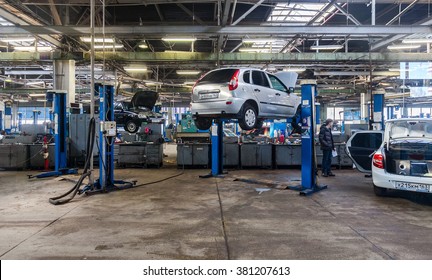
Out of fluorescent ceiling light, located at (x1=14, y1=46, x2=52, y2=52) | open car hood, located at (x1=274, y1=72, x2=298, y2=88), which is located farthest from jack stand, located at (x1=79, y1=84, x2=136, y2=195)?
fluorescent ceiling light, located at (x1=14, y1=46, x2=52, y2=52)

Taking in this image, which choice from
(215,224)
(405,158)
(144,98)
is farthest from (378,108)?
(144,98)

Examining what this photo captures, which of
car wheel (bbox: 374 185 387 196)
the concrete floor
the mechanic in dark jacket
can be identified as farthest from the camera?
the mechanic in dark jacket

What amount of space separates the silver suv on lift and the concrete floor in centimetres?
180

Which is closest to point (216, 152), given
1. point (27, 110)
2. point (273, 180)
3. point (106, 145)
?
point (273, 180)

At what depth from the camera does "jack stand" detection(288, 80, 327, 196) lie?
23.3ft

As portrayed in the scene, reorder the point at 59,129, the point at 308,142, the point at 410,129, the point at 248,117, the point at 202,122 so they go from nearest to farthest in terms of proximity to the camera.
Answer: the point at 410,129 → the point at 248,117 → the point at 308,142 → the point at 202,122 → the point at 59,129

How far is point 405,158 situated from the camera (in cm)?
580

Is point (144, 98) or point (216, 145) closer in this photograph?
point (216, 145)

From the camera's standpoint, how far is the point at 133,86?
2103 centimetres

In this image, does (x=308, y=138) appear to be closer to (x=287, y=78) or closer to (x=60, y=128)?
(x=287, y=78)

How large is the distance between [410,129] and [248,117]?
3405mm

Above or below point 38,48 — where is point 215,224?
below

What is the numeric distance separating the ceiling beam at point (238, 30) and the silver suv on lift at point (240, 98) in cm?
259

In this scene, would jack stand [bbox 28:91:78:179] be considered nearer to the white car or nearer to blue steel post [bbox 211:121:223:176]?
blue steel post [bbox 211:121:223:176]
